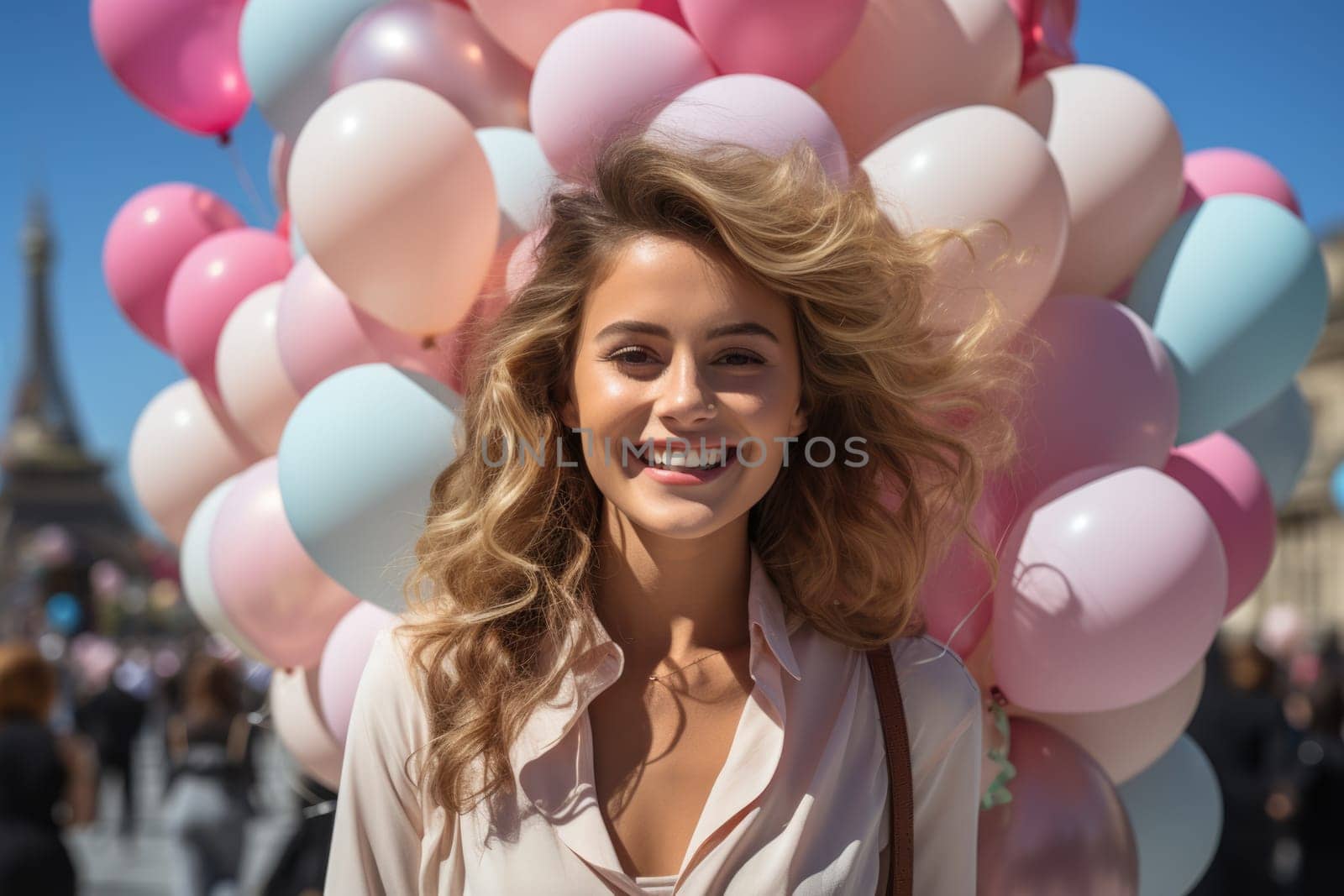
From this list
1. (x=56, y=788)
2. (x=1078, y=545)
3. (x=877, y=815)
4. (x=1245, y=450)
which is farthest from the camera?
(x=56, y=788)

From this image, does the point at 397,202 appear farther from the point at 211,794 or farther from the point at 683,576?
the point at 211,794

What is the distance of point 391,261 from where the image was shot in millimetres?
2750

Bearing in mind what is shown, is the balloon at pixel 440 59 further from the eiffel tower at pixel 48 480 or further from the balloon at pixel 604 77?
the eiffel tower at pixel 48 480

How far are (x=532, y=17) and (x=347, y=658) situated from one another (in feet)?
5.13

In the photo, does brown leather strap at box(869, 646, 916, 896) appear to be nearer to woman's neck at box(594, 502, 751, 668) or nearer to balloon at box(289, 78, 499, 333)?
woman's neck at box(594, 502, 751, 668)

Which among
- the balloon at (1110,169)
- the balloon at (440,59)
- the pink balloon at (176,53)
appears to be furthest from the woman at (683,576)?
the pink balloon at (176,53)

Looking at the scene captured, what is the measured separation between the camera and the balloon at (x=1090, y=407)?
2779 millimetres

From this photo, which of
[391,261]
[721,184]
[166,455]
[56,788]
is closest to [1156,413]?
[721,184]

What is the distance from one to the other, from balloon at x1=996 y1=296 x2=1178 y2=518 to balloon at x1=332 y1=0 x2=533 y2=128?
143cm

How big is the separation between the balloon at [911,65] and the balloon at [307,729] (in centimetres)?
194

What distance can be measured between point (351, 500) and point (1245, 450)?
243 centimetres

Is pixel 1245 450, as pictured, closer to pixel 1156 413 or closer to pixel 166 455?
pixel 1156 413

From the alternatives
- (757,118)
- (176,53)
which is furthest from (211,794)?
(757,118)

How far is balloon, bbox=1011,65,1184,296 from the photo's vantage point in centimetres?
301
